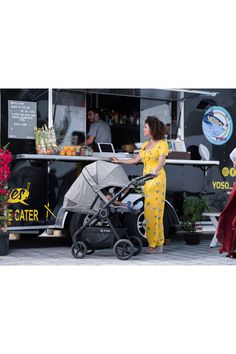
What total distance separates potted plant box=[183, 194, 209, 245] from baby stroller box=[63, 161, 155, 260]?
1739mm

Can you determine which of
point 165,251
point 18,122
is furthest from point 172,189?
point 18,122

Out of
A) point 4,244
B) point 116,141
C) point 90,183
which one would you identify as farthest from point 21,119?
point 116,141

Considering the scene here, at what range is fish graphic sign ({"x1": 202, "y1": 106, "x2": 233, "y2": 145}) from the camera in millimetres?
9469

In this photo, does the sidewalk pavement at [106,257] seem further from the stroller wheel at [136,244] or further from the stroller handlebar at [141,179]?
the stroller handlebar at [141,179]

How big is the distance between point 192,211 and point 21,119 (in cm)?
267

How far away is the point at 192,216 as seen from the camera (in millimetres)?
8602

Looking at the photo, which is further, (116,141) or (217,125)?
(116,141)

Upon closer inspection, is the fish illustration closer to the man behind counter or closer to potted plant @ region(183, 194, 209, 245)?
potted plant @ region(183, 194, 209, 245)

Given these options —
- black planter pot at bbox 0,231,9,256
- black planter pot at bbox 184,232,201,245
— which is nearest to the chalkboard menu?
black planter pot at bbox 0,231,9,256

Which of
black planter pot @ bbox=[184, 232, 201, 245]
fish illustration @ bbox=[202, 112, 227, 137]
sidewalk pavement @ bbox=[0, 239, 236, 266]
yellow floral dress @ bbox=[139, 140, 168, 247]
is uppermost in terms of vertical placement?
fish illustration @ bbox=[202, 112, 227, 137]

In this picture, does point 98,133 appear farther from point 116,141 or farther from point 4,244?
point 4,244

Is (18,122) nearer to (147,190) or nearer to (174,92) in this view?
(147,190)

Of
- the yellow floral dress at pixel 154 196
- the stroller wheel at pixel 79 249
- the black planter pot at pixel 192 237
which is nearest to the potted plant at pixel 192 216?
the black planter pot at pixel 192 237

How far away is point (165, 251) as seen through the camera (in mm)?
7914
